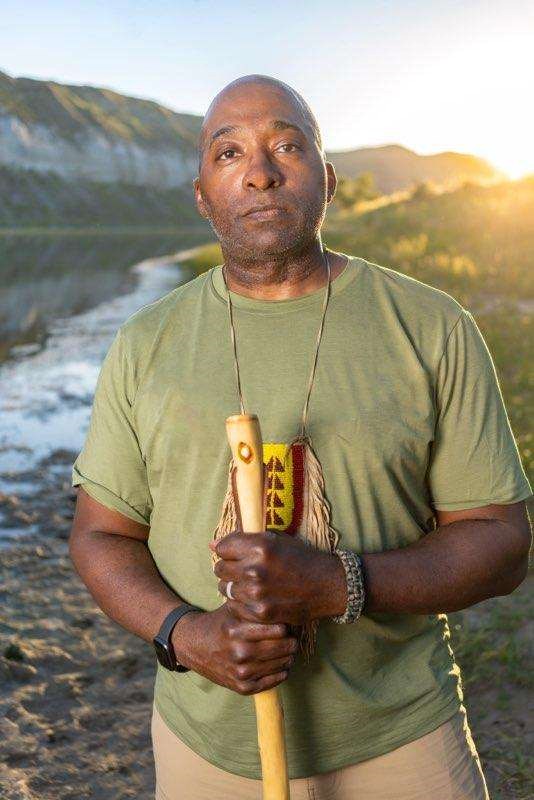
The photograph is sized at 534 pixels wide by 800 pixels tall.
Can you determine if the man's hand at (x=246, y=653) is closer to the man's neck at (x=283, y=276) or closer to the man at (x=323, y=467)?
the man at (x=323, y=467)

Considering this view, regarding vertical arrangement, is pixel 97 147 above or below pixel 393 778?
above

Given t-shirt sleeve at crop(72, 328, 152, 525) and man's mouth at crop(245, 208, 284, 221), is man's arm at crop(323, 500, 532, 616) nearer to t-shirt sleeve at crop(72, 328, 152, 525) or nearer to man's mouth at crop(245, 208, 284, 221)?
t-shirt sleeve at crop(72, 328, 152, 525)

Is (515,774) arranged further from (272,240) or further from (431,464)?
(272,240)

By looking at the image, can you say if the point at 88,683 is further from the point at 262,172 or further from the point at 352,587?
the point at 262,172

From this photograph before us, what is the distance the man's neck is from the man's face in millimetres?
30

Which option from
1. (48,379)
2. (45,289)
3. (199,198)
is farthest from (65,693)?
(45,289)

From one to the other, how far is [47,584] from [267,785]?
495 cm

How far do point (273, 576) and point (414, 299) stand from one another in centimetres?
69

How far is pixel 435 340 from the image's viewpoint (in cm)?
192

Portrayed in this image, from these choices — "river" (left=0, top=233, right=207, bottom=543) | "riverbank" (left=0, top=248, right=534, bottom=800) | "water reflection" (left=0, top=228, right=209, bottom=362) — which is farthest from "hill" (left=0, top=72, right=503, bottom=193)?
"riverbank" (left=0, top=248, right=534, bottom=800)

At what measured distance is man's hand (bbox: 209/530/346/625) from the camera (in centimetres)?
A: 162

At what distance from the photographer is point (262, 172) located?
1.95 meters

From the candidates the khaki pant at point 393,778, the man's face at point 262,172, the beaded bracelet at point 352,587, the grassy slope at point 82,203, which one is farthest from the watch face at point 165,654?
the grassy slope at point 82,203

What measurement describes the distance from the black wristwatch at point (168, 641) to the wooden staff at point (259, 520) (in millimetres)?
199
